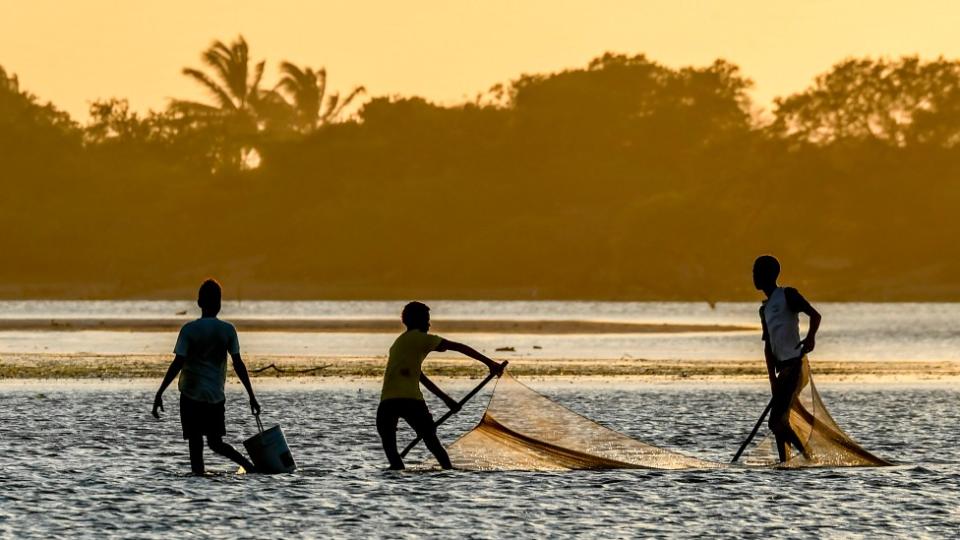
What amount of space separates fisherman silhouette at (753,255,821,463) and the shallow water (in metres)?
0.75

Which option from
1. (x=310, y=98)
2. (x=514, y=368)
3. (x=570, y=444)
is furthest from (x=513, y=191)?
(x=570, y=444)

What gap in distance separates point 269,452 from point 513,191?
119 m

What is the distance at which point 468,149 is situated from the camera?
139000 millimetres

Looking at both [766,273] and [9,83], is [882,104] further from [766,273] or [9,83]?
[766,273]

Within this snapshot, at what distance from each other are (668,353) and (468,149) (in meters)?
Result: 90.7

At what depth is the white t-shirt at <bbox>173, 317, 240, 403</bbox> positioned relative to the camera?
16.9m

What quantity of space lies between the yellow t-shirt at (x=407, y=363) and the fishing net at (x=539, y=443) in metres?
1.32

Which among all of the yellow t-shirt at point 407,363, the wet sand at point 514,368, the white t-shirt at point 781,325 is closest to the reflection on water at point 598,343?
the wet sand at point 514,368

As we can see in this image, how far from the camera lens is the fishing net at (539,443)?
18953mm

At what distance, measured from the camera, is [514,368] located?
39.3 m

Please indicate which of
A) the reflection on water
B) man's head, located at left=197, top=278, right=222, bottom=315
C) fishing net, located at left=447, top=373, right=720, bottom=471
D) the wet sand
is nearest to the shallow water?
fishing net, located at left=447, top=373, right=720, bottom=471

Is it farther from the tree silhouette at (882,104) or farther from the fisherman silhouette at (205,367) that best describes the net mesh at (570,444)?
the tree silhouette at (882,104)

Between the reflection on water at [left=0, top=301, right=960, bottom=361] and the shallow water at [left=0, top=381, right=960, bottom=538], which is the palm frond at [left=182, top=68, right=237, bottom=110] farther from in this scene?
the shallow water at [left=0, top=381, right=960, bottom=538]

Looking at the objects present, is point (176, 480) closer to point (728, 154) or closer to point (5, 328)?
point (5, 328)
